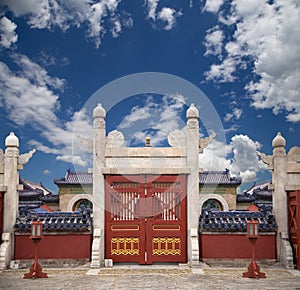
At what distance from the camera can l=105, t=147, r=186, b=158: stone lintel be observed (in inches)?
420

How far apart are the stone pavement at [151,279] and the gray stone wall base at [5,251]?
30 centimetres

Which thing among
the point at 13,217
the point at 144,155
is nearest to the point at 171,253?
the point at 144,155

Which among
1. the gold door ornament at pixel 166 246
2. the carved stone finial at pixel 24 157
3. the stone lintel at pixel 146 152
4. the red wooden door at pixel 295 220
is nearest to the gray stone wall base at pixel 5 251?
the carved stone finial at pixel 24 157

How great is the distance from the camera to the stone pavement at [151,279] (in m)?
7.83

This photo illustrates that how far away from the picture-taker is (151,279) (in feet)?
28.1

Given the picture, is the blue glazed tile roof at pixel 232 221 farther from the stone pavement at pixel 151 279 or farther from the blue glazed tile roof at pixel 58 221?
the blue glazed tile roof at pixel 58 221

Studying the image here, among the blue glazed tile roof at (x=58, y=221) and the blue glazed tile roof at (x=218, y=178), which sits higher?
the blue glazed tile roof at (x=218, y=178)

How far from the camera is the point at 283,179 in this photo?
10461 mm

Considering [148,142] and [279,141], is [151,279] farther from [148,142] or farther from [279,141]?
Result: [279,141]

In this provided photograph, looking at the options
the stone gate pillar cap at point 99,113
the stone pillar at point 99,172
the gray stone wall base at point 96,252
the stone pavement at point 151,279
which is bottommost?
the stone pavement at point 151,279

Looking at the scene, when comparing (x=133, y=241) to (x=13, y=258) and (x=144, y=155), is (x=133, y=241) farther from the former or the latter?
(x=13, y=258)

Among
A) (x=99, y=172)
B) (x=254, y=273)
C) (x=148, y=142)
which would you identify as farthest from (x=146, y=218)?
(x=254, y=273)

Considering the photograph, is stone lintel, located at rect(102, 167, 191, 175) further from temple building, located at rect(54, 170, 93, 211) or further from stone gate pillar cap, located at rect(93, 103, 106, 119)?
temple building, located at rect(54, 170, 93, 211)

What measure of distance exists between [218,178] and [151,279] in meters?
18.8
